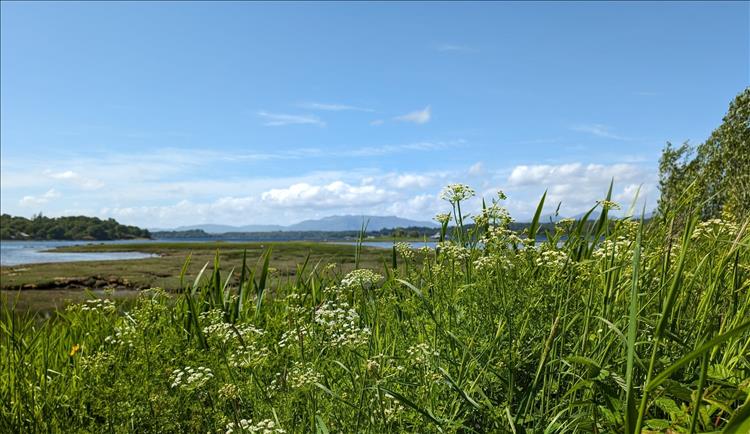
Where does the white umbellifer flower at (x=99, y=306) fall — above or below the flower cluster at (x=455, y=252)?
below

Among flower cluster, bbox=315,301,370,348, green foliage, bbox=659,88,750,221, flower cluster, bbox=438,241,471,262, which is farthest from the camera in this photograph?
green foliage, bbox=659,88,750,221

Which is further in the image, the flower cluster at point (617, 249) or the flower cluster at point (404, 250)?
the flower cluster at point (404, 250)

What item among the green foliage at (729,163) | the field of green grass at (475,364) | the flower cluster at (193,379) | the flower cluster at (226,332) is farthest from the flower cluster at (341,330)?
the green foliage at (729,163)

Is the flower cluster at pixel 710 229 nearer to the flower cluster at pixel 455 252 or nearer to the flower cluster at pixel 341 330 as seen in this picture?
the flower cluster at pixel 455 252

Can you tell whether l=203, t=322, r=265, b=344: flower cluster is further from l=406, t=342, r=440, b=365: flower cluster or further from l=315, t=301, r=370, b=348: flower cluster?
l=406, t=342, r=440, b=365: flower cluster

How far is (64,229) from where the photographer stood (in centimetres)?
11169

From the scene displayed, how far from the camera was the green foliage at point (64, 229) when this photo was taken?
353 ft

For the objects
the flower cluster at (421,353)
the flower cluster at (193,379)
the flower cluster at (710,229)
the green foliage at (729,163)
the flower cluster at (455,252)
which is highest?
the green foliage at (729,163)

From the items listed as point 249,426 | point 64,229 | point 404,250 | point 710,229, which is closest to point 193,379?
point 249,426

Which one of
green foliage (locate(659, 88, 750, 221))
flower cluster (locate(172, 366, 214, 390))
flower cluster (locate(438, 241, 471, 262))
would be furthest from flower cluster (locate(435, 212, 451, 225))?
green foliage (locate(659, 88, 750, 221))

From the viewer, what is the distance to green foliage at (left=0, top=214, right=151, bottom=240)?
108m

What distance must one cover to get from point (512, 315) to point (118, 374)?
236 cm

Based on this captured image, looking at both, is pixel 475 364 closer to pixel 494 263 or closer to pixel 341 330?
pixel 494 263

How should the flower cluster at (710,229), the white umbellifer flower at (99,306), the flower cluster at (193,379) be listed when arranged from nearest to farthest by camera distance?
the flower cluster at (193,379), the flower cluster at (710,229), the white umbellifer flower at (99,306)
